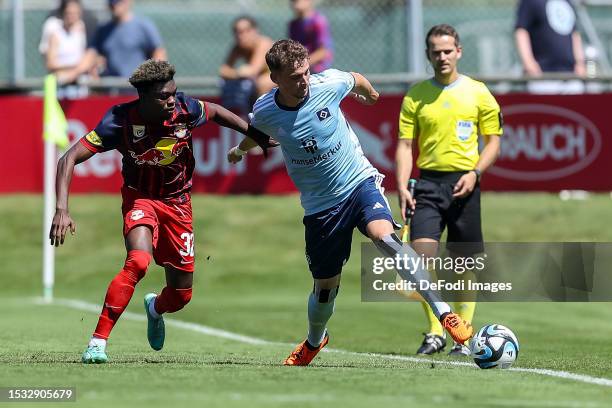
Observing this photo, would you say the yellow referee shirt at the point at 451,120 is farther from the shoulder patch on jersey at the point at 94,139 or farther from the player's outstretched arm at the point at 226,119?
the shoulder patch on jersey at the point at 94,139

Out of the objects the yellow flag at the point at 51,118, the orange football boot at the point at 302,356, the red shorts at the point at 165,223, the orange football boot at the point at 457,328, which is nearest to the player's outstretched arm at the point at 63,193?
the red shorts at the point at 165,223

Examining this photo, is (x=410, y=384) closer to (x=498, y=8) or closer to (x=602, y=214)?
(x=602, y=214)

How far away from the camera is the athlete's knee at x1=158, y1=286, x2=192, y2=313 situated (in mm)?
10773

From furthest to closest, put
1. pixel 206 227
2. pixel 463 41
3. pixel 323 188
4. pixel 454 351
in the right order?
pixel 463 41, pixel 206 227, pixel 454 351, pixel 323 188

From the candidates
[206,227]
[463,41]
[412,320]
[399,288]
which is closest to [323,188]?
[399,288]

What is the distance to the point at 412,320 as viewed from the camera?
14.9 meters

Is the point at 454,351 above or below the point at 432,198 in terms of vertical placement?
below

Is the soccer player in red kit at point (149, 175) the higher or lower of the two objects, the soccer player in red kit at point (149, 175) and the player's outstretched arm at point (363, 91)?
the lower

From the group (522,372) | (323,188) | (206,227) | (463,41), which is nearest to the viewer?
(522,372)

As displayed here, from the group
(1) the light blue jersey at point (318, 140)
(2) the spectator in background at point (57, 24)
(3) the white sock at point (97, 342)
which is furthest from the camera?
(2) the spectator in background at point (57, 24)

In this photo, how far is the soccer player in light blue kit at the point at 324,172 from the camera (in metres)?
9.59

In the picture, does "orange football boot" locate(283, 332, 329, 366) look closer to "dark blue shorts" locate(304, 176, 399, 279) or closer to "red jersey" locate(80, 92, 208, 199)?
"dark blue shorts" locate(304, 176, 399, 279)

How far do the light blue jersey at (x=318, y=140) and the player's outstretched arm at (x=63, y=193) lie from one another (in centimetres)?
133

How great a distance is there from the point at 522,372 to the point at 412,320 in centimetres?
588
